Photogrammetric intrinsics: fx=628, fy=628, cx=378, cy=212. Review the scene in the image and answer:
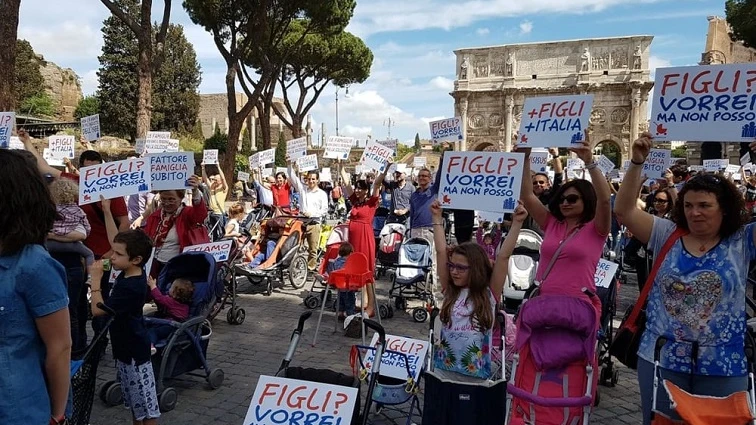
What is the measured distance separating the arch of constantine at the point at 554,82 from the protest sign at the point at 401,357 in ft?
168

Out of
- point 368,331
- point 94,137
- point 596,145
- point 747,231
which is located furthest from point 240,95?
point 747,231

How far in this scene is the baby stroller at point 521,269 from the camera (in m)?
7.10

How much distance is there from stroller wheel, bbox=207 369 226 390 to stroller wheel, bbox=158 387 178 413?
486mm

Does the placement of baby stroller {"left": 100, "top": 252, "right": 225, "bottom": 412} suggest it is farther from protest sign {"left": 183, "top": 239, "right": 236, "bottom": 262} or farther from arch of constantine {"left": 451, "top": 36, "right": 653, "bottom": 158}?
arch of constantine {"left": 451, "top": 36, "right": 653, "bottom": 158}

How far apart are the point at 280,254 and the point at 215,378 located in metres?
4.35

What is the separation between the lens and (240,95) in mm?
68688

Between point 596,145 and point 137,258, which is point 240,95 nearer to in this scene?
point 596,145

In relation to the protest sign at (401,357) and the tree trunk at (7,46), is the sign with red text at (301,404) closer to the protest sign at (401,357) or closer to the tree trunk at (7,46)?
the protest sign at (401,357)

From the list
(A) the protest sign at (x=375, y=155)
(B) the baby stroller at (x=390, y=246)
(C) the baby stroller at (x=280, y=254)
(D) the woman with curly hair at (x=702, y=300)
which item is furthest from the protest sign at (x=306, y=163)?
(D) the woman with curly hair at (x=702, y=300)

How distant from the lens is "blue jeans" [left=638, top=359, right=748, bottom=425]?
2930mm

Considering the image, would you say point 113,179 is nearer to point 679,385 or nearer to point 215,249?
point 215,249

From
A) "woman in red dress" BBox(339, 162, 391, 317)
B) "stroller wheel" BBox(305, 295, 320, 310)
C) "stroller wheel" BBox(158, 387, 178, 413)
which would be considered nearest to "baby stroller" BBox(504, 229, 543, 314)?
"woman in red dress" BBox(339, 162, 391, 317)

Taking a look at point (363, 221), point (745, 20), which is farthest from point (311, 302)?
point (745, 20)

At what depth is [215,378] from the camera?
17.8 feet
